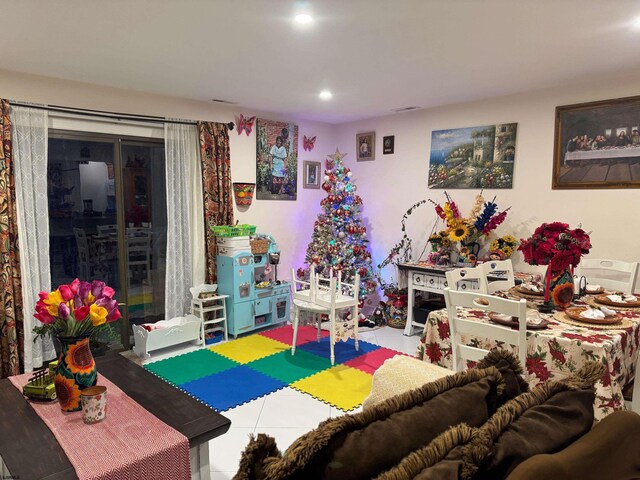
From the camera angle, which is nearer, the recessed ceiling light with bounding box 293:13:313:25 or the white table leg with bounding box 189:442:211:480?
the white table leg with bounding box 189:442:211:480

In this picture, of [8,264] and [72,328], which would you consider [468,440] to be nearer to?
[72,328]

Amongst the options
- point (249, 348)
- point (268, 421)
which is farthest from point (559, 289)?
point (249, 348)

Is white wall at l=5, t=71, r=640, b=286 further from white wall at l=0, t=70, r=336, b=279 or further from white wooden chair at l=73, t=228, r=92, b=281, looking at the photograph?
white wooden chair at l=73, t=228, r=92, b=281

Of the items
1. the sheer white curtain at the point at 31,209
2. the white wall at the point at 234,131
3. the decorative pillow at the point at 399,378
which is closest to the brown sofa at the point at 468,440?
the decorative pillow at the point at 399,378

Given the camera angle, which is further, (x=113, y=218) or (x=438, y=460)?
(x=113, y=218)

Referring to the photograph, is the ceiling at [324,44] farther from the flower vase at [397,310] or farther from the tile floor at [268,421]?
the tile floor at [268,421]

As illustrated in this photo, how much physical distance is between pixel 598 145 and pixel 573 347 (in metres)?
2.33

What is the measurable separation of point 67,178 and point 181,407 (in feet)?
9.35

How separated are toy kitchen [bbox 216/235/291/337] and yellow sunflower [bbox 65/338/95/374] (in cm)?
260

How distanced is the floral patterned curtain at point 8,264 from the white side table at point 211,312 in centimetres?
147

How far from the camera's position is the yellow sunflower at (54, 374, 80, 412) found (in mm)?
1718

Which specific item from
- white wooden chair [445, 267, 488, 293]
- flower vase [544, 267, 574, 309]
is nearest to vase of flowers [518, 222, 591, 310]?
flower vase [544, 267, 574, 309]

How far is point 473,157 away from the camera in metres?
4.36

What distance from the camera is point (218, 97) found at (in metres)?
4.14
